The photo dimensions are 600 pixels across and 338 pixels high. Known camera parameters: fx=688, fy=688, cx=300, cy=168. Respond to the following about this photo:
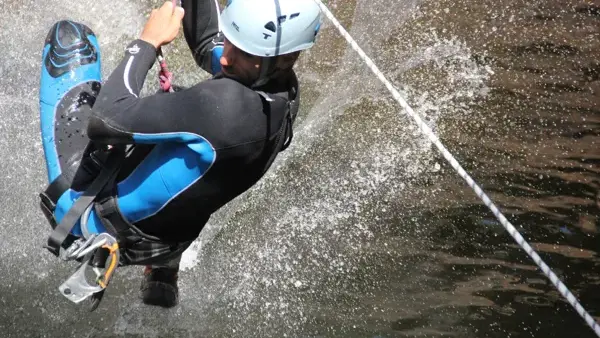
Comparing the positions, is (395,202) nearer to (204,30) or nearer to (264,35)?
(204,30)

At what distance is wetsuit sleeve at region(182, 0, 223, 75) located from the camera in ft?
9.56

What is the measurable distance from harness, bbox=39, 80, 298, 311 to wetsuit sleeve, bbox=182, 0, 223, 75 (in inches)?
19.4

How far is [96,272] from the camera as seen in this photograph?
272 cm

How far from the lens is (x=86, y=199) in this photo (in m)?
2.68

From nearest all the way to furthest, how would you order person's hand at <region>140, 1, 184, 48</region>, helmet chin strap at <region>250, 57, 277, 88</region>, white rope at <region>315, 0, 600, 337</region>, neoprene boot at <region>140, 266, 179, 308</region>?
helmet chin strap at <region>250, 57, 277, 88</region>
person's hand at <region>140, 1, 184, 48</region>
white rope at <region>315, 0, 600, 337</region>
neoprene boot at <region>140, 266, 179, 308</region>

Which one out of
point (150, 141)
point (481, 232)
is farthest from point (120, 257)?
point (481, 232)

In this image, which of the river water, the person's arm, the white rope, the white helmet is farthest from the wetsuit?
the river water

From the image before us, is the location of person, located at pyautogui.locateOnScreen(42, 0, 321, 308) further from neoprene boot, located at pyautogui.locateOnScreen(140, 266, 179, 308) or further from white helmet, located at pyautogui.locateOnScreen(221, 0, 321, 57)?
neoprene boot, located at pyautogui.locateOnScreen(140, 266, 179, 308)

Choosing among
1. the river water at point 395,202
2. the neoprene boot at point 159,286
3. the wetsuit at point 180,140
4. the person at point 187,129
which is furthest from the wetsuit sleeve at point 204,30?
the river water at point 395,202

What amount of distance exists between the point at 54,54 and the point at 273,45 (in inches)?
46.9

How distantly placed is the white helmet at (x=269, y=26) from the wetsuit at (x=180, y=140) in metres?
0.14

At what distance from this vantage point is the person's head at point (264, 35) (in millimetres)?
2332

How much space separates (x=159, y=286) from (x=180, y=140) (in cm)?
138

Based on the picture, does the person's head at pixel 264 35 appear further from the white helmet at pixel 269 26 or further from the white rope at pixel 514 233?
the white rope at pixel 514 233
